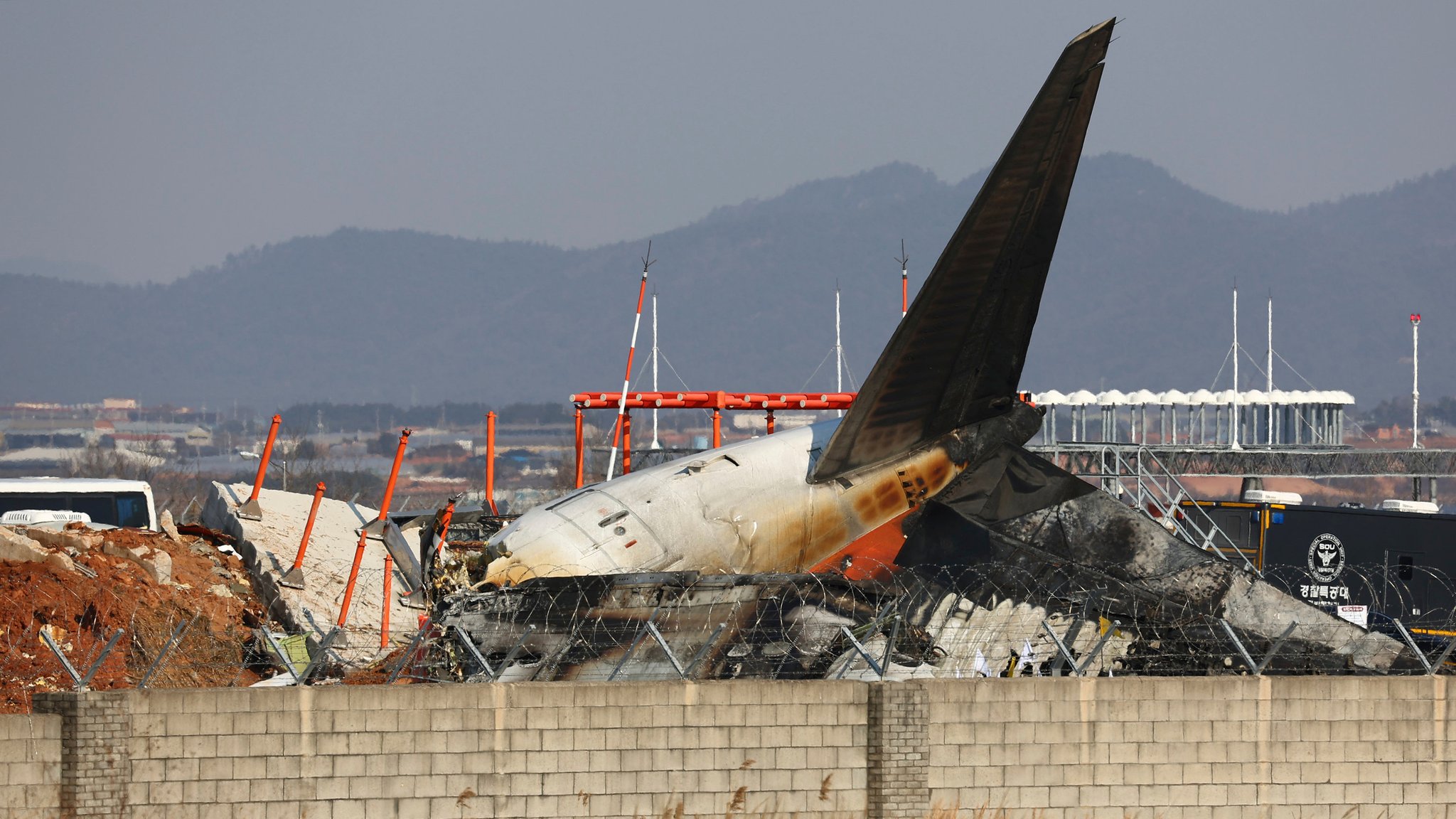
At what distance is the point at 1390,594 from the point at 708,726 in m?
29.5

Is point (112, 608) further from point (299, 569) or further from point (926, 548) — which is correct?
point (926, 548)

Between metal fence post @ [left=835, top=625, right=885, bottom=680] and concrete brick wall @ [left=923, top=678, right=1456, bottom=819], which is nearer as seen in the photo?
metal fence post @ [left=835, top=625, right=885, bottom=680]

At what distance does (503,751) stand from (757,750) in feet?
9.10

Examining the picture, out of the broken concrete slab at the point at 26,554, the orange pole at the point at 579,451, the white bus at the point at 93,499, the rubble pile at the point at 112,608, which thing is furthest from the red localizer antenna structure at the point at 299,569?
the orange pole at the point at 579,451

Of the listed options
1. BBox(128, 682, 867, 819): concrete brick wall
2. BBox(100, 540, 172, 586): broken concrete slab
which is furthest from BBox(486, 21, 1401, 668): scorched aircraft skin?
BBox(100, 540, 172, 586): broken concrete slab

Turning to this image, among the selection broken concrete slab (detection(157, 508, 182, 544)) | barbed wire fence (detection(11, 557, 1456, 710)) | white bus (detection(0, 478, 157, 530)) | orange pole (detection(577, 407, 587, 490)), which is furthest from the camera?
orange pole (detection(577, 407, 587, 490))

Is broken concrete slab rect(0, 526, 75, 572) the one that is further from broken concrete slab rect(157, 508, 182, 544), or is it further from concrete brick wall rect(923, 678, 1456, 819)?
concrete brick wall rect(923, 678, 1456, 819)

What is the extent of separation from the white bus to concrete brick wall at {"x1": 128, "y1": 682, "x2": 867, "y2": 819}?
16.2 m

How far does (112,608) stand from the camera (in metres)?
24.6

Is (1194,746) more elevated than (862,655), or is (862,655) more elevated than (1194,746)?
(862,655)

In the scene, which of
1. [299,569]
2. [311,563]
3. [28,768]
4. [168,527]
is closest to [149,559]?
[168,527]

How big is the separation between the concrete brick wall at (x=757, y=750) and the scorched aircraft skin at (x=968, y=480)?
505 centimetres

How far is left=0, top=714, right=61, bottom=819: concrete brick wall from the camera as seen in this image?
1638 centimetres

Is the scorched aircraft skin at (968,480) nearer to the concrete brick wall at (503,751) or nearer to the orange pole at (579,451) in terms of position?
the concrete brick wall at (503,751)
